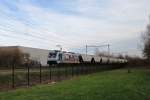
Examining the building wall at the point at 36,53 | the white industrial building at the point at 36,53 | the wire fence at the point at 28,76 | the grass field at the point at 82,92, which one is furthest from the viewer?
the building wall at the point at 36,53

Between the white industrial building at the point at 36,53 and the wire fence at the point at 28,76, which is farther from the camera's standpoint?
the white industrial building at the point at 36,53

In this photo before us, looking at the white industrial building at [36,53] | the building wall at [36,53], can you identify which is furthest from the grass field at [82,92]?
the building wall at [36,53]

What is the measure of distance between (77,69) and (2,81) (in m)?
17.4

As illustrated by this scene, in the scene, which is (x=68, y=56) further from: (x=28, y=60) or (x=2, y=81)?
(x=2, y=81)

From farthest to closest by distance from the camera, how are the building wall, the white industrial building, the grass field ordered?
the building wall, the white industrial building, the grass field

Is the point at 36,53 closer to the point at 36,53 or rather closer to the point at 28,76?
the point at 36,53

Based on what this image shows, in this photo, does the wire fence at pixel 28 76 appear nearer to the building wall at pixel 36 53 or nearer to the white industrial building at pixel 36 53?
the white industrial building at pixel 36 53

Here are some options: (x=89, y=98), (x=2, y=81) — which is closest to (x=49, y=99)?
(x=89, y=98)

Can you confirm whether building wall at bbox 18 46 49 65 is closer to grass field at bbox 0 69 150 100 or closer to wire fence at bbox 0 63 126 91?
wire fence at bbox 0 63 126 91

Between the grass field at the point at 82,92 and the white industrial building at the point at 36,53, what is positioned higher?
the white industrial building at the point at 36,53

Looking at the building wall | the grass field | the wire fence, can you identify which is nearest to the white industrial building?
the building wall

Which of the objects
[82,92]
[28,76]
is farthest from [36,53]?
[82,92]

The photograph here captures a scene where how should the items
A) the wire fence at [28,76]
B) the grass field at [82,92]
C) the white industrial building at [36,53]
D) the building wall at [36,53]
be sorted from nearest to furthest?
the grass field at [82,92] → the wire fence at [28,76] → the white industrial building at [36,53] → the building wall at [36,53]

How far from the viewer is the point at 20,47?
73.0 meters
